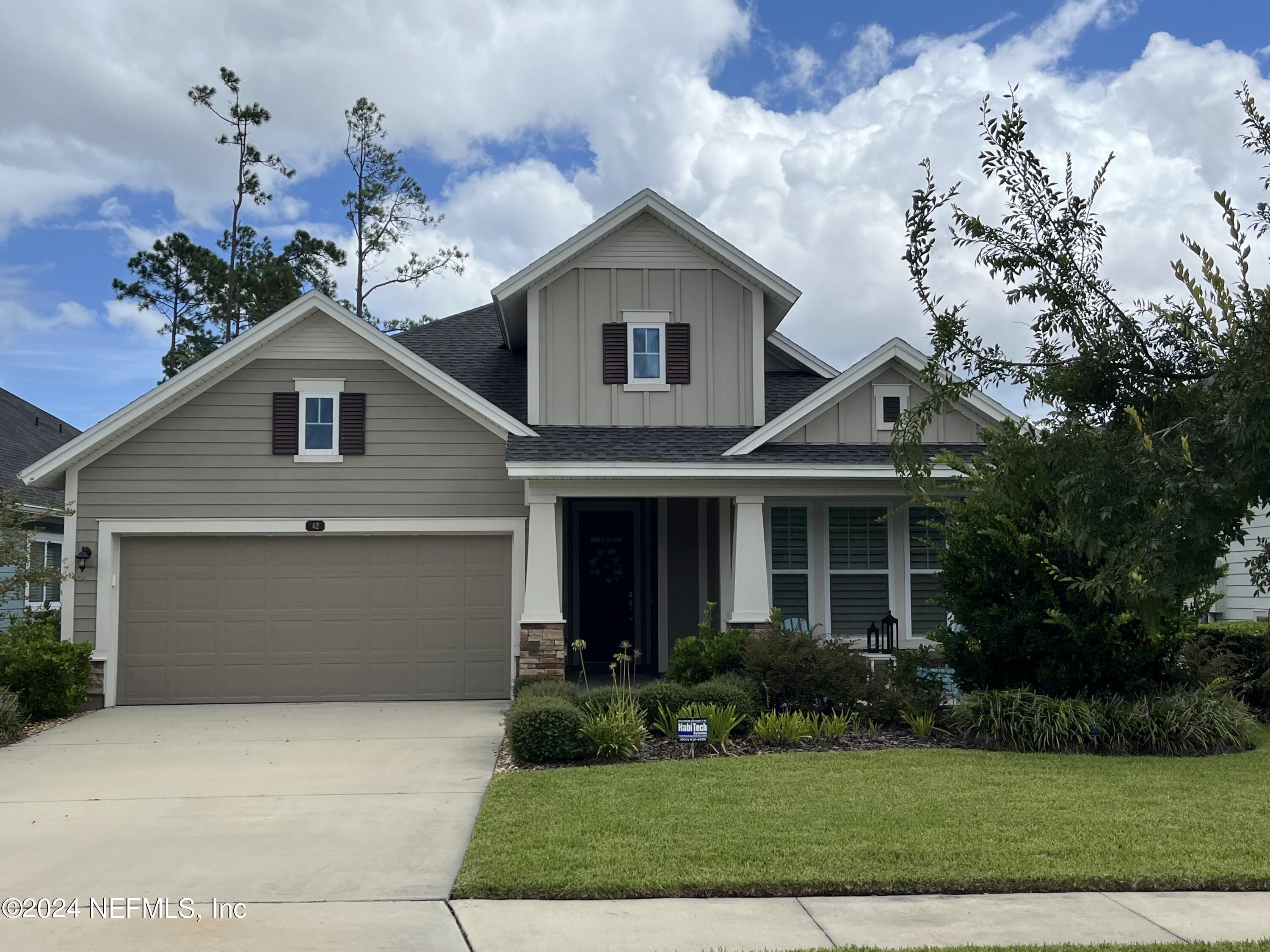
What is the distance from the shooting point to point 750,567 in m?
13.9

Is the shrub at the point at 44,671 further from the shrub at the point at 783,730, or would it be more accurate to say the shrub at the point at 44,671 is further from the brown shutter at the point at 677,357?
the shrub at the point at 783,730

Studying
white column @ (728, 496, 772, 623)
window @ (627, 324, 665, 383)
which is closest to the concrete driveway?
white column @ (728, 496, 772, 623)

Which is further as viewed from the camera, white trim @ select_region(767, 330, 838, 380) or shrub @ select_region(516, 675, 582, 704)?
white trim @ select_region(767, 330, 838, 380)

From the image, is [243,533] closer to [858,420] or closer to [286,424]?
[286,424]

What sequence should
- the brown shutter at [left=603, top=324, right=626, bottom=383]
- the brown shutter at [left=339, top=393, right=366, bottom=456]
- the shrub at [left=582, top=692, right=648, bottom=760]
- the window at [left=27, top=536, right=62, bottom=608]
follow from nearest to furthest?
1. the shrub at [left=582, top=692, right=648, bottom=760]
2. the brown shutter at [left=339, top=393, right=366, bottom=456]
3. the brown shutter at [left=603, top=324, right=626, bottom=383]
4. the window at [left=27, top=536, right=62, bottom=608]

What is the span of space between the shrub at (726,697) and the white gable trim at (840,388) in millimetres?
3851

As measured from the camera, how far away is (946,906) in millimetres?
5984

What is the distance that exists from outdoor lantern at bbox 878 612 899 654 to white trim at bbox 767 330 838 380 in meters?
4.49

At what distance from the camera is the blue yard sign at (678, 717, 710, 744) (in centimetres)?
1012

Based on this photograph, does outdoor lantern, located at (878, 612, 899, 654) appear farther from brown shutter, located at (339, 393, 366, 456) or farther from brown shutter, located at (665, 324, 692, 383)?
brown shutter, located at (339, 393, 366, 456)

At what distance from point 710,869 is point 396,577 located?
357 inches

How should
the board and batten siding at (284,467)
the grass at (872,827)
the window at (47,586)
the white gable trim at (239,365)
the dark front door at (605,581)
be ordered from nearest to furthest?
the grass at (872,827)
the white gable trim at (239,365)
the board and batten siding at (284,467)
the dark front door at (605,581)
the window at (47,586)

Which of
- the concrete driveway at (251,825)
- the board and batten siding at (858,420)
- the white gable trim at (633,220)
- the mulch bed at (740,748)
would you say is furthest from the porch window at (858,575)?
the concrete driveway at (251,825)

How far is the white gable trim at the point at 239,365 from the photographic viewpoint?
14.0m
